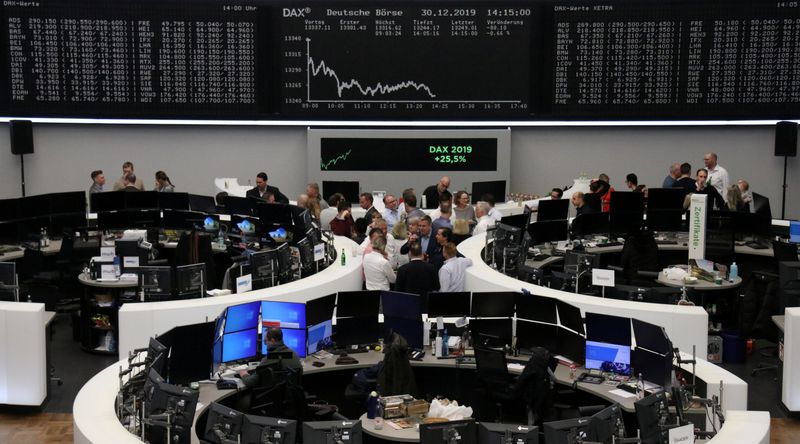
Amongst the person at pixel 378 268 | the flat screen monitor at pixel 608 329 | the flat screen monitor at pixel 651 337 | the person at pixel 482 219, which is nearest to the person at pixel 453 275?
the person at pixel 378 268

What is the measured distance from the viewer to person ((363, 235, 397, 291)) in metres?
11.7

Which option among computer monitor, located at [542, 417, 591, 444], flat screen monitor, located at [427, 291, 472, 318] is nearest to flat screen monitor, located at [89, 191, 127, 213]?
flat screen monitor, located at [427, 291, 472, 318]

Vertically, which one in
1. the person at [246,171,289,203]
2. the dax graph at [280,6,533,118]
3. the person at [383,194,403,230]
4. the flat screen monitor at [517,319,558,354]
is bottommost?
the flat screen monitor at [517,319,558,354]

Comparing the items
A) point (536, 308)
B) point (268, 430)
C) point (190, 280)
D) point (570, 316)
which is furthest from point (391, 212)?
point (268, 430)

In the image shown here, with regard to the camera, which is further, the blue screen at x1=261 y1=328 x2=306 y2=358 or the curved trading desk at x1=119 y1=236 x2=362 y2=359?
the curved trading desk at x1=119 y1=236 x2=362 y2=359

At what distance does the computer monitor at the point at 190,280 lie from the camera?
1084 cm

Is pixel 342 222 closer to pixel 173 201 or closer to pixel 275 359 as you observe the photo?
pixel 173 201

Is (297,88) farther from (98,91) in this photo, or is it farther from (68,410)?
(68,410)

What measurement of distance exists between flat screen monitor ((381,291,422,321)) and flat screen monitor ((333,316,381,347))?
16 centimetres

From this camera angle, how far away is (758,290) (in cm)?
1278

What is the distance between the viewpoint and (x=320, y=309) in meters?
9.58

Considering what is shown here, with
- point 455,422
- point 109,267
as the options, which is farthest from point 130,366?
point 109,267

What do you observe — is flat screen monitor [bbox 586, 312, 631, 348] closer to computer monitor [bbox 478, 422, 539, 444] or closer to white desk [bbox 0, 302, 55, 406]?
computer monitor [bbox 478, 422, 539, 444]

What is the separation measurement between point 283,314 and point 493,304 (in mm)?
1908
